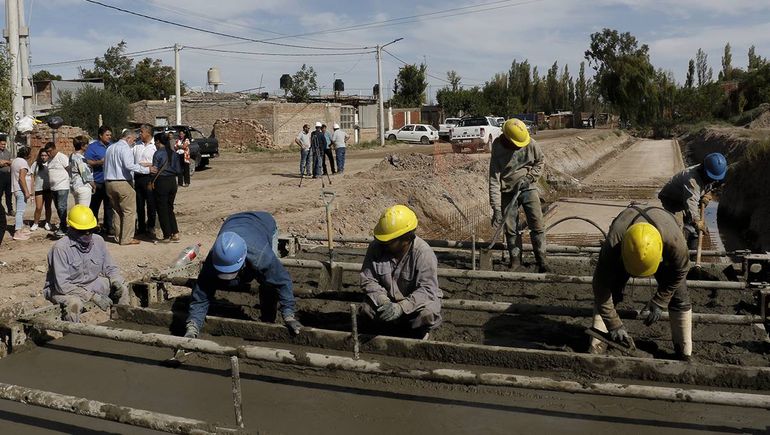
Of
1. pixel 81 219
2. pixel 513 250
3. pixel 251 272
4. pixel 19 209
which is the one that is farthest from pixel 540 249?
pixel 19 209

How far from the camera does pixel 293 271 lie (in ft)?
27.2

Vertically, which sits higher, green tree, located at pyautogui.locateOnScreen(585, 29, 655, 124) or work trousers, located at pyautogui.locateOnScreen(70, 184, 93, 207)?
green tree, located at pyautogui.locateOnScreen(585, 29, 655, 124)

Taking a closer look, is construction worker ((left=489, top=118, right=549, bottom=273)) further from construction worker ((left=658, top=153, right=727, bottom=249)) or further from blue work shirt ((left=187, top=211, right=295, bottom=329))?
blue work shirt ((left=187, top=211, right=295, bottom=329))

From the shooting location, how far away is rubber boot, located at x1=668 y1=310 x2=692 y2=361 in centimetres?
493

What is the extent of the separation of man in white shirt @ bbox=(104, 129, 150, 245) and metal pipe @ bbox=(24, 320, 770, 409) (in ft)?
14.5

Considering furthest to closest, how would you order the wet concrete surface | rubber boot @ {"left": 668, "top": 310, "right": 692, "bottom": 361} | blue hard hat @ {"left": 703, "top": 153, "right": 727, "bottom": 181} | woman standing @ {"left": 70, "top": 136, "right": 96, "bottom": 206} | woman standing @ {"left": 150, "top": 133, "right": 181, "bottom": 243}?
woman standing @ {"left": 70, "top": 136, "right": 96, "bottom": 206}, woman standing @ {"left": 150, "top": 133, "right": 181, "bottom": 243}, blue hard hat @ {"left": 703, "top": 153, "right": 727, "bottom": 181}, rubber boot @ {"left": 668, "top": 310, "right": 692, "bottom": 361}, the wet concrete surface

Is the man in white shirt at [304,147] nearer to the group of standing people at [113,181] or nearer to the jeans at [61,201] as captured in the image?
the group of standing people at [113,181]

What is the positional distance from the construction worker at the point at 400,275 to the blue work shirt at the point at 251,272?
26.0 inches

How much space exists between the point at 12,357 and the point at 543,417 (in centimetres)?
433

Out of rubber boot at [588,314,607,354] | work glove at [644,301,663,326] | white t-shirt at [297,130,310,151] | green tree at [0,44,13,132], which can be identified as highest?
green tree at [0,44,13,132]

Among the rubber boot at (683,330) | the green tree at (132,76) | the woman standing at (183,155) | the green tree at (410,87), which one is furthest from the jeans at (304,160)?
the green tree at (410,87)

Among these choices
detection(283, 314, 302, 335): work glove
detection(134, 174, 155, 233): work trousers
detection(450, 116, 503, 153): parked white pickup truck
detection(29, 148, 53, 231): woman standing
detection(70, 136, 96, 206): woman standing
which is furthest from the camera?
detection(450, 116, 503, 153): parked white pickup truck

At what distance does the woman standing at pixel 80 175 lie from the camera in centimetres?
938

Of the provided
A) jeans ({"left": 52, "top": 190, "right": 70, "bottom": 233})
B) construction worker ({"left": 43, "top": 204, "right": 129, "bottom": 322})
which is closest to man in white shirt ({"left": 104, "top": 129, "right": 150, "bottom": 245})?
jeans ({"left": 52, "top": 190, "right": 70, "bottom": 233})
